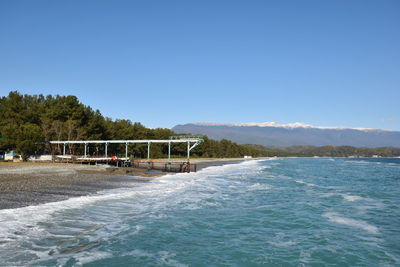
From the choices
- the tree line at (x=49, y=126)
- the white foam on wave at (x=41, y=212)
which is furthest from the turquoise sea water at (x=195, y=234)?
the tree line at (x=49, y=126)

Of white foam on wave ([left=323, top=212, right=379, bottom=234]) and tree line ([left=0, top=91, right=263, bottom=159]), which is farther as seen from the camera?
tree line ([left=0, top=91, right=263, bottom=159])

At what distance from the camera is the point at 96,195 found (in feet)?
75.1

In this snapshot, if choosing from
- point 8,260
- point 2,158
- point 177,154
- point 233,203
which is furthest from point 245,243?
point 177,154

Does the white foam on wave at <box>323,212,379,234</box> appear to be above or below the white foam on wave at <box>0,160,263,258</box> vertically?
below

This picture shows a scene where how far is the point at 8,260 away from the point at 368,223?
1564 centimetres

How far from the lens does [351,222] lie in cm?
1689

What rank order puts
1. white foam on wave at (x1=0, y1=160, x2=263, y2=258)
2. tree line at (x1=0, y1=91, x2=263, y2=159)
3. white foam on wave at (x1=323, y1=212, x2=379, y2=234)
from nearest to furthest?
white foam on wave at (x1=0, y1=160, x2=263, y2=258) → white foam on wave at (x1=323, y1=212, x2=379, y2=234) → tree line at (x1=0, y1=91, x2=263, y2=159)

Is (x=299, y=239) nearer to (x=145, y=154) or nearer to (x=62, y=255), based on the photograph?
(x=62, y=255)

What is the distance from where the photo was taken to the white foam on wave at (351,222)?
15.5 meters

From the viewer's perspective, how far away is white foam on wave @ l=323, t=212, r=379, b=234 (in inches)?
609

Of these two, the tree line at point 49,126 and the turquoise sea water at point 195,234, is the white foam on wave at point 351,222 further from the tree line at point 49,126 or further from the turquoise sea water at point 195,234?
the tree line at point 49,126

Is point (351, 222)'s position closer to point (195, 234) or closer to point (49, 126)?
point (195, 234)

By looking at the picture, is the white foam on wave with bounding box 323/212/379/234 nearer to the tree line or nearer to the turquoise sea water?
the turquoise sea water

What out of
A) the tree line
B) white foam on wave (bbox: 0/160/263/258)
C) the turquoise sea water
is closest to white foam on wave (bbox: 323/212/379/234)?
the turquoise sea water
